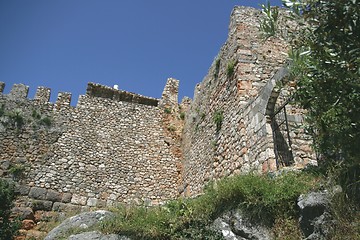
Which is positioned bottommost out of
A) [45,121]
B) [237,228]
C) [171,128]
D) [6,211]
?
[237,228]

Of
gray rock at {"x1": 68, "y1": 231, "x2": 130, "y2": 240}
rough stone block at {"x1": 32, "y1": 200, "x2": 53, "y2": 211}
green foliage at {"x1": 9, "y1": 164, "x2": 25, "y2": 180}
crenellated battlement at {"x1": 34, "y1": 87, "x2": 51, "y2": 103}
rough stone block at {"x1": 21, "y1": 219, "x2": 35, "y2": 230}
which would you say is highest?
crenellated battlement at {"x1": 34, "y1": 87, "x2": 51, "y2": 103}

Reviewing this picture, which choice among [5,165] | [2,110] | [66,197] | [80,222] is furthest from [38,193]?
[80,222]

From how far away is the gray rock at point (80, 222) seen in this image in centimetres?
655

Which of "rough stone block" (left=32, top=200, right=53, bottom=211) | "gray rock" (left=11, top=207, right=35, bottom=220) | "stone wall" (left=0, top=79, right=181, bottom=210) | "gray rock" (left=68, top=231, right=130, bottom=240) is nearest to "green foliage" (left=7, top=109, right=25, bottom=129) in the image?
"stone wall" (left=0, top=79, right=181, bottom=210)

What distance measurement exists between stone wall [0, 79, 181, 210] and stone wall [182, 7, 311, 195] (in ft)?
5.90

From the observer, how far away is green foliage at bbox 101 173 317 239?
16.2 feet

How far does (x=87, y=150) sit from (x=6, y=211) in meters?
3.68

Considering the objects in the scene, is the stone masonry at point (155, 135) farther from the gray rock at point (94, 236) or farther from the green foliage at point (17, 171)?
the gray rock at point (94, 236)

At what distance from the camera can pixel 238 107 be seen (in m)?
8.95

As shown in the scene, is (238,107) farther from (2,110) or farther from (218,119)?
(2,110)

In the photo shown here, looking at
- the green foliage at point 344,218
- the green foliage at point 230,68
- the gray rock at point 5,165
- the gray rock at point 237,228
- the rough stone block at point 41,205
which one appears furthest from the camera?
the gray rock at point 5,165

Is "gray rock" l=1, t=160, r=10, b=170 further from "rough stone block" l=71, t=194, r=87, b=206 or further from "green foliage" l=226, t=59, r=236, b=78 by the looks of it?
"green foliage" l=226, t=59, r=236, b=78

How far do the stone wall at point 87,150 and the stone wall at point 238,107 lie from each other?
1.80 m

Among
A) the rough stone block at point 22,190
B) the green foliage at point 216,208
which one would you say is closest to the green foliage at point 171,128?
the rough stone block at point 22,190
